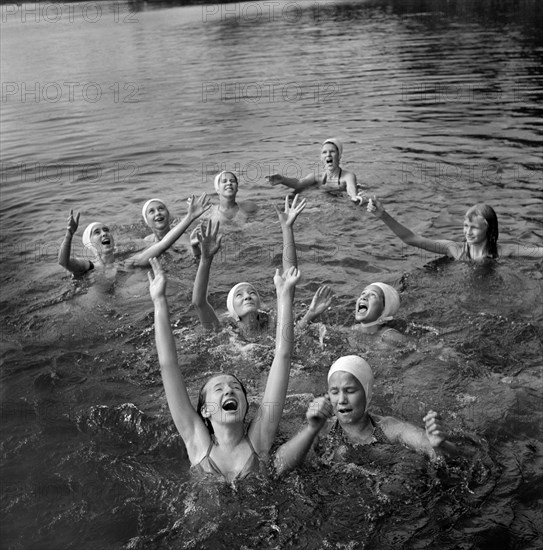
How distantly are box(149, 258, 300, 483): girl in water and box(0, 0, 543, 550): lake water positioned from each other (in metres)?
0.29

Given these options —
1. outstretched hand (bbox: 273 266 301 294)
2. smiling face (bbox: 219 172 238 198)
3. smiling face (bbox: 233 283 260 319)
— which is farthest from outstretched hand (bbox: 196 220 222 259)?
smiling face (bbox: 219 172 238 198)

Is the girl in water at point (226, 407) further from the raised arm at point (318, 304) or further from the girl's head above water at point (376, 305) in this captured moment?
the girl's head above water at point (376, 305)

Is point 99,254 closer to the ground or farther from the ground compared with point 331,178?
closer to the ground

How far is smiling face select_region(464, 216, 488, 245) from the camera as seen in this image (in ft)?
Answer: 40.4

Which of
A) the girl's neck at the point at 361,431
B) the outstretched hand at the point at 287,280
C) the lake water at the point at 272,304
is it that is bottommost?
the lake water at the point at 272,304

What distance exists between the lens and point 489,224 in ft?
40.6

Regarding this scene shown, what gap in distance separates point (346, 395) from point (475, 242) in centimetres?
598

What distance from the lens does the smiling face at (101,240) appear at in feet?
41.8

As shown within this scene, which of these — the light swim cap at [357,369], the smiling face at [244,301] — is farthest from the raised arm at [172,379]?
the smiling face at [244,301]

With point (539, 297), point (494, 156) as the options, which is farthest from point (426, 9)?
point (539, 297)

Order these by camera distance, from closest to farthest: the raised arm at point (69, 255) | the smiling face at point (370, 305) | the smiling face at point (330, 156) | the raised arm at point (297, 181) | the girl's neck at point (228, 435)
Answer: the girl's neck at point (228, 435)
the smiling face at point (370, 305)
the raised arm at point (69, 255)
the raised arm at point (297, 181)
the smiling face at point (330, 156)

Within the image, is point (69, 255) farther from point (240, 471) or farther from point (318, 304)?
point (240, 471)

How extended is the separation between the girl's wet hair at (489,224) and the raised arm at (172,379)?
685cm

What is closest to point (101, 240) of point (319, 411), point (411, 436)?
point (411, 436)
